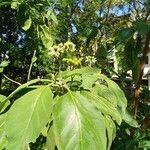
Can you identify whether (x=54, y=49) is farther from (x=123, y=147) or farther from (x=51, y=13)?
(x=51, y=13)

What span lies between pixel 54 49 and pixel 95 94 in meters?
0.53

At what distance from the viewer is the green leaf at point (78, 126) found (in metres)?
1.03

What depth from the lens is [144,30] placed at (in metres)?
1.67

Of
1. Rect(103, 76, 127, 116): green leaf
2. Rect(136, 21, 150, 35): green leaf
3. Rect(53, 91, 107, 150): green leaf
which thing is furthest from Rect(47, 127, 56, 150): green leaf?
Rect(136, 21, 150, 35): green leaf

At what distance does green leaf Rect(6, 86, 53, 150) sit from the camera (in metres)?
1.04

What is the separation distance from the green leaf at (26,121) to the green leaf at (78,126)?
0.03 metres

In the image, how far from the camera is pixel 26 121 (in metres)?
1.06

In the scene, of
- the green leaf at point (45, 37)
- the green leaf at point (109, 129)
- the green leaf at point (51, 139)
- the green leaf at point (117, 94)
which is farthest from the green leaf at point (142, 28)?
the green leaf at point (45, 37)

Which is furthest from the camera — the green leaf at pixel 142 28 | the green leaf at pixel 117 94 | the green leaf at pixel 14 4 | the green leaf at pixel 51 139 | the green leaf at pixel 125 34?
the green leaf at pixel 14 4

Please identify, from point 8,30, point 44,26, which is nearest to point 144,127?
point 44,26

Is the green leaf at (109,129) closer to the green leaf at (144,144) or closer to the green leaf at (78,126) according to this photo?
the green leaf at (78,126)

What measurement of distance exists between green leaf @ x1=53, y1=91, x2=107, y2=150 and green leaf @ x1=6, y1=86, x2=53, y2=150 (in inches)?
1.3

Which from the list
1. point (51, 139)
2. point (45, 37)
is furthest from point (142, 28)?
point (45, 37)

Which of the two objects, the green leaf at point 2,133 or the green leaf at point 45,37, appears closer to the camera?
the green leaf at point 2,133
